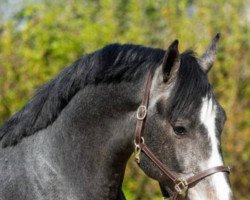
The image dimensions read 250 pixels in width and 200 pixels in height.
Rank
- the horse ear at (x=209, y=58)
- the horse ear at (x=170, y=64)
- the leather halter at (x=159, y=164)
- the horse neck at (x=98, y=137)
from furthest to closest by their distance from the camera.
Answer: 1. the horse ear at (x=209, y=58)
2. the horse neck at (x=98, y=137)
3. the horse ear at (x=170, y=64)
4. the leather halter at (x=159, y=164)

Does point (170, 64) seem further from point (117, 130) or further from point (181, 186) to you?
point (181, 186)

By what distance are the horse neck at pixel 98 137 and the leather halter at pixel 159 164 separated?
7 cm

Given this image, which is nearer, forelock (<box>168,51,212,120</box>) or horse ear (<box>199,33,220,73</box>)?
forelock (<box>168,51,212,120</box>)

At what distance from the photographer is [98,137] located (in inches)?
179

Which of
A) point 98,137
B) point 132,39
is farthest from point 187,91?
point 132,39

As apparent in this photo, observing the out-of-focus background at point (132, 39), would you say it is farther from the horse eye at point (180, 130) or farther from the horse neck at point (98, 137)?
the horse eye at point (180, 130)

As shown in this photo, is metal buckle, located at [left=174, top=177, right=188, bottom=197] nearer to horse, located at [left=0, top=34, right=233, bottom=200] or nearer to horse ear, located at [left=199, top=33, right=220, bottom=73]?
horse, located at [left=0, top=34, right=233, bottom=200]

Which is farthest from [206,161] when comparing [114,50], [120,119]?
[114,50]

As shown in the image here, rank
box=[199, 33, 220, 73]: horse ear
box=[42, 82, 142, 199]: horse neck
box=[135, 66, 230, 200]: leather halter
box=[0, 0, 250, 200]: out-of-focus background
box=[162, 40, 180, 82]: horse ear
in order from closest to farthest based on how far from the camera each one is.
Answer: box=[135, 66, 230, 200]: leather halter < box=[162, 40, 180, 82]: horse ear < box=[42, 82, 142, 199]: horse neck < box=[199, 33, 220, 73]: horse ear < box=[0, 0, 250, 200]: out-of-focus background

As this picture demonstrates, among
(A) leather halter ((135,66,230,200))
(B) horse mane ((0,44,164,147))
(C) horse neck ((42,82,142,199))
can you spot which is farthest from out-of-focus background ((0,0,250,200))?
(A) leather halter ((135,66,230,200))

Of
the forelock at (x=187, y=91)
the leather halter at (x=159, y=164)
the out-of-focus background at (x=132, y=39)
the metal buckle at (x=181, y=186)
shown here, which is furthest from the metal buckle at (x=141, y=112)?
the out-of-focus background at (x=132, y=39)

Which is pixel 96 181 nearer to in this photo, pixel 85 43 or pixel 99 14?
pixel 85 43

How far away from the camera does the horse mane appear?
4488 millimetres

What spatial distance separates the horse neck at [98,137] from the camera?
4.47 m
